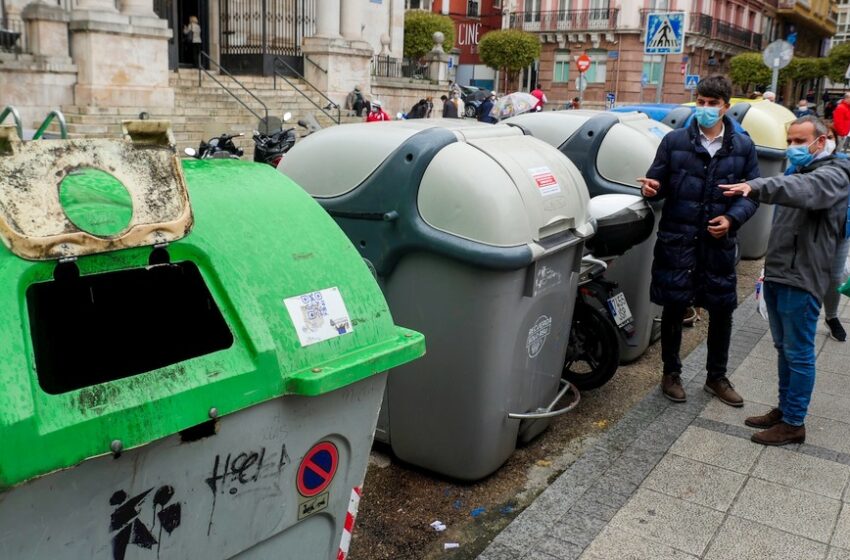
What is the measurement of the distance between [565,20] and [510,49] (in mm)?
6332

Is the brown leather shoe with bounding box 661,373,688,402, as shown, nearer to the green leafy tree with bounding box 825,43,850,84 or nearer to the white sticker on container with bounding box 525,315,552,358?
the white sticker on container with bounding box 525,315,552,358

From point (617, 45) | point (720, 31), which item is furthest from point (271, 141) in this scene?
point (720, 31)

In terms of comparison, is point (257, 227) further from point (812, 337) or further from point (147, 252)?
point (812, 337)

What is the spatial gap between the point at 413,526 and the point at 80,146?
224 centimetres

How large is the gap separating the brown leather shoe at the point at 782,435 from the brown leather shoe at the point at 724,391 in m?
0.46

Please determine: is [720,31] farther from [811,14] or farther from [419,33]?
[419,33]

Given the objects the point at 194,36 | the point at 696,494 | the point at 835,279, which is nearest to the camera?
the point at 696,494

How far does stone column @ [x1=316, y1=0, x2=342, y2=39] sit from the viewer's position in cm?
1997

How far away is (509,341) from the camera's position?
351 centimetres

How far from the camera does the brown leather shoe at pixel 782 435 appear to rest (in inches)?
164

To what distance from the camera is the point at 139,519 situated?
68.5 inches

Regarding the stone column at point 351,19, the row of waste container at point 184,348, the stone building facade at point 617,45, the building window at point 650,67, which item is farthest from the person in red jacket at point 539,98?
the building window at point 650,67

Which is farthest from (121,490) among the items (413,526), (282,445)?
(413,526)

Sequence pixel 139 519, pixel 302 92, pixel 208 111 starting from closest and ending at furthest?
pixel 139 519 < pixel 208 111 < pixel 302 92
